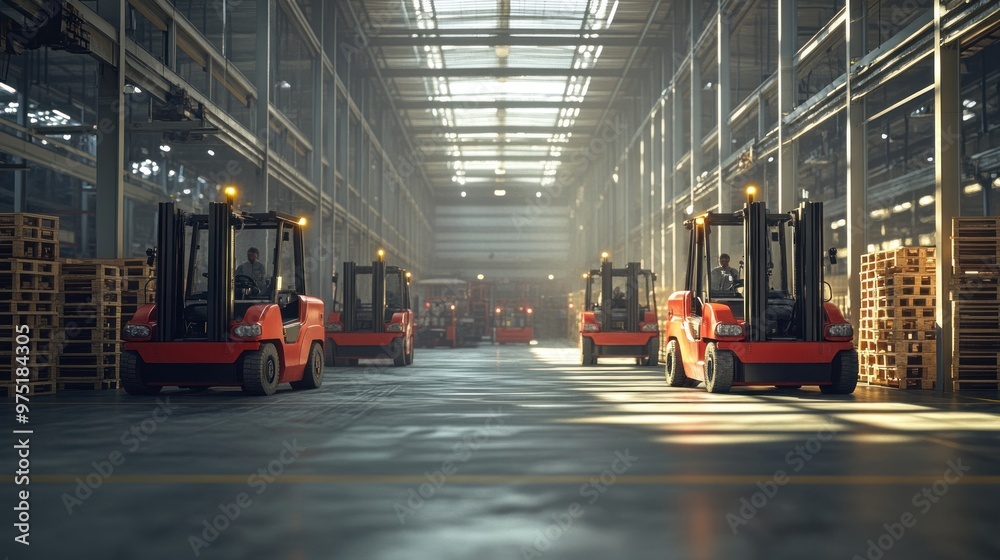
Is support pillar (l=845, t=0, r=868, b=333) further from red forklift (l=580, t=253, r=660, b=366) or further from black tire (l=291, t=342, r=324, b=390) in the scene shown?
black tire (l=291, t=342, r=324, b=390)

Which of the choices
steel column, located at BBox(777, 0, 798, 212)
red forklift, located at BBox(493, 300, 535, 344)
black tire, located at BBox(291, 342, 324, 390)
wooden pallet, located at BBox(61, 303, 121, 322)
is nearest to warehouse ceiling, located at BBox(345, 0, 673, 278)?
red forklift, located at BBox(493, 300, 535, 344)

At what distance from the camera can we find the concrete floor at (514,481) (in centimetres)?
411

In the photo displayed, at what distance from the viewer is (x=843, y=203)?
99.7 ft

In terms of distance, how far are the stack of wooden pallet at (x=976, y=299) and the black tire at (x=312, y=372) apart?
9.23 metres

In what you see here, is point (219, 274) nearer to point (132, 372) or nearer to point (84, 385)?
point (132, 372)

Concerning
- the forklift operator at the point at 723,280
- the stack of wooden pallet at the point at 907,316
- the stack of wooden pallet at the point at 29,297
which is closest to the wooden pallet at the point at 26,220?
the stack of wooden pallet at the point at 29,297

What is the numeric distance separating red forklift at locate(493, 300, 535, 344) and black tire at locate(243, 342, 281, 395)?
28.8m

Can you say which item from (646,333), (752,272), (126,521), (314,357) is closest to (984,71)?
(646,333)

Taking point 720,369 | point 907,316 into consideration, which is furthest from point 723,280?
point 907,316

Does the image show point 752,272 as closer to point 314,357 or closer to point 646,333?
point 314,357

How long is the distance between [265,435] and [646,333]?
14689mm

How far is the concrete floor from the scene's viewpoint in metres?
4.11

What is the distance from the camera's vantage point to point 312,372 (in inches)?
539

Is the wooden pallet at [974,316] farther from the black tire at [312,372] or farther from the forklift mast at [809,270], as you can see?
the black tire at [312,372]
